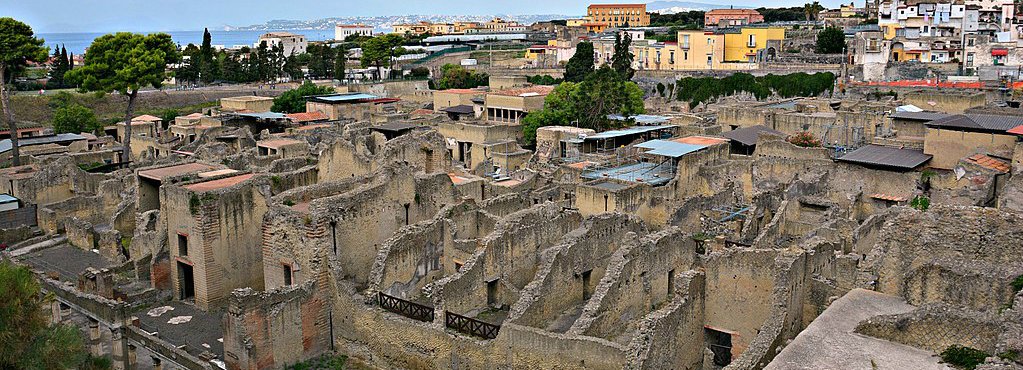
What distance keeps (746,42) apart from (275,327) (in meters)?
70.8

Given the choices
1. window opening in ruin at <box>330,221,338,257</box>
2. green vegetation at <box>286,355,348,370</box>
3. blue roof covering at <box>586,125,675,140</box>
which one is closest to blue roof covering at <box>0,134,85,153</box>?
blue roof covering at <box>586,125,675,140</box>

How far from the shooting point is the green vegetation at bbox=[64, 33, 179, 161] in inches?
1917

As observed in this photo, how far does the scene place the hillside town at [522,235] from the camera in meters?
17.6

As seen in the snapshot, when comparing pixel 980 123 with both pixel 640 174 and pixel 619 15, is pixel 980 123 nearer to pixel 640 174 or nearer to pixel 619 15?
pixel 640 174

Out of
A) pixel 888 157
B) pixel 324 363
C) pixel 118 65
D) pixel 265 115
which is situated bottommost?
pixel 324 363

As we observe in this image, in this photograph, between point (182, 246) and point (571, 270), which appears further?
point (182, 246)

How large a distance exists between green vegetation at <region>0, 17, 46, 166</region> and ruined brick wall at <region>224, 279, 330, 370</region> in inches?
1272

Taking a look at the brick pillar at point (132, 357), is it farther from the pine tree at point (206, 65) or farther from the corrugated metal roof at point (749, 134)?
the pine tree at point (206, 65)

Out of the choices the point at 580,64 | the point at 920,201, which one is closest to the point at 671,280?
the point at 920,201

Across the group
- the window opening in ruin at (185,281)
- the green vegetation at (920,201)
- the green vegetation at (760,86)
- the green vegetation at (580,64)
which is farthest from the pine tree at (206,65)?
the green vegetation at (920,201)

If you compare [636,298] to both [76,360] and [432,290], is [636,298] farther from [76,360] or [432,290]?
[76,360]

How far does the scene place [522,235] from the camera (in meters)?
23.5

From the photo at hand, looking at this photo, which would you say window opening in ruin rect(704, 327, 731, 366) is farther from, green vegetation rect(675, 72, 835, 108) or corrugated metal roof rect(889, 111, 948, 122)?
green vegetation rect(675, 72, 835, 108)

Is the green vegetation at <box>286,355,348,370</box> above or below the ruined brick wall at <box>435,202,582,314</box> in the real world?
below
